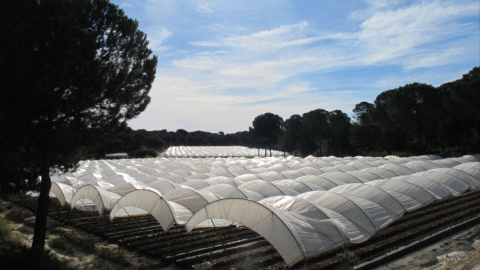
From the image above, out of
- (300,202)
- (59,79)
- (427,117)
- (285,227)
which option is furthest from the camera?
(427,117)

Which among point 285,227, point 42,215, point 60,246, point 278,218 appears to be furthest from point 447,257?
point 60,246

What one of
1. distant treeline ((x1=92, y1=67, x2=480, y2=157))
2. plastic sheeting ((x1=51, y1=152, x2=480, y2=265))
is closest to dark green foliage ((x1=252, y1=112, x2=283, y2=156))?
distant treeline ((x1=92, y1=67, x2=480, y2=157))

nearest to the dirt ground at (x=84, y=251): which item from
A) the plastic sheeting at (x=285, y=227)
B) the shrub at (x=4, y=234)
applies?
the shrub at (x=4, y=234)

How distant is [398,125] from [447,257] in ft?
167

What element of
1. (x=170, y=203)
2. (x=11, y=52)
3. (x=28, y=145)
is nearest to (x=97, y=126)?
(x=28, y=145)

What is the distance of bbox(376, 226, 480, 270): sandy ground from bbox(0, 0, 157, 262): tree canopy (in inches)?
446

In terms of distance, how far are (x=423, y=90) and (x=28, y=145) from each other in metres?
54.8

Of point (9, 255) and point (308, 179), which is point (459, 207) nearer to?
point (308, 179)

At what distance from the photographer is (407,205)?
1700cm

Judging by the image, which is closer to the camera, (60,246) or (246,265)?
(246,265)

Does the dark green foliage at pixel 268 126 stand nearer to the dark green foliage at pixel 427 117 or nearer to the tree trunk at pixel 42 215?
the dark green foliage at pixel 427 117

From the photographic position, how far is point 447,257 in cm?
1223

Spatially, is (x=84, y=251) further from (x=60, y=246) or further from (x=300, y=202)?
(x=300, y=202)

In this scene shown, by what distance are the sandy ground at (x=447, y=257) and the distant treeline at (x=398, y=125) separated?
109ft
